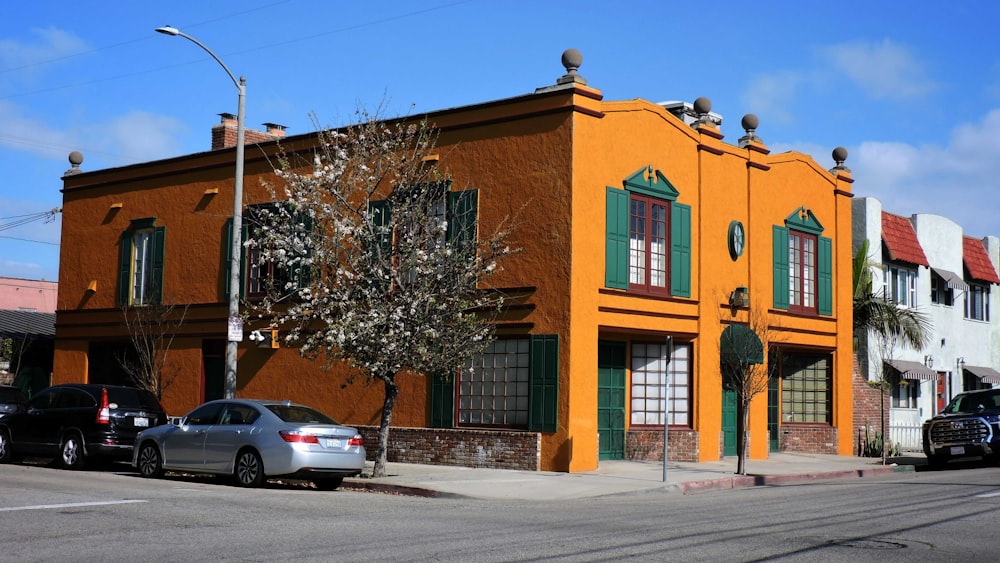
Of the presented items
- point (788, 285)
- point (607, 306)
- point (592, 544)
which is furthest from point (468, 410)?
point (592, 544)

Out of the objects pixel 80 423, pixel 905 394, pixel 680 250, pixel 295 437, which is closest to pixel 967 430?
pixel 680 250

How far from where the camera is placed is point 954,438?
965 inches

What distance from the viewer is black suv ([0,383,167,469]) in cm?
2000

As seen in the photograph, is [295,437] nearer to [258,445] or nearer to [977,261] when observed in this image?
[258,445]

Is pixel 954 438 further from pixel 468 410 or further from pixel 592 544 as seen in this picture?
pixel 592 544

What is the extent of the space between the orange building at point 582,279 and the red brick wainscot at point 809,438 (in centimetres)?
4

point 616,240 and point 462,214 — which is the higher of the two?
point 462,214

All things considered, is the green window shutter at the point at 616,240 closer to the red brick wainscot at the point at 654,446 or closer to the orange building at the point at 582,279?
the orange building at the point at 582,279

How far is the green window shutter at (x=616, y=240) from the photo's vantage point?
22094mm

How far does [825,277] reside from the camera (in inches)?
1126

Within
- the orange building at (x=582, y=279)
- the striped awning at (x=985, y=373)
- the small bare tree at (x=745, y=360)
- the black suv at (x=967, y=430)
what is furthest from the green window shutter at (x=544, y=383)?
the striped awning at (x=985, y=373)

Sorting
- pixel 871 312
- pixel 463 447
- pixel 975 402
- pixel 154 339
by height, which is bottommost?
pixel 463 447

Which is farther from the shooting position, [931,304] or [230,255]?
[931,304]

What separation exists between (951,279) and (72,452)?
28000mm
